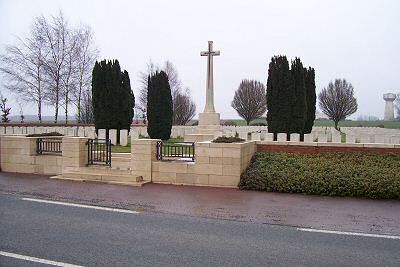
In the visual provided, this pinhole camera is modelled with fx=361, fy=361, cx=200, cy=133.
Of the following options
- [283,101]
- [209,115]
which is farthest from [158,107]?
[283,101]

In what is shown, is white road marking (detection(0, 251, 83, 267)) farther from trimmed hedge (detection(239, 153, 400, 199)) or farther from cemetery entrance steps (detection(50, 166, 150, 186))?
trimmed hedge (detection(239, 153, 400, 199))

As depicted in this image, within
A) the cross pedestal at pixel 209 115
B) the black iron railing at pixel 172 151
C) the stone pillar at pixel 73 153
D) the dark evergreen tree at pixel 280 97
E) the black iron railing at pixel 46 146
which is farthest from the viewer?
the cross pedestal at pixel 209 115

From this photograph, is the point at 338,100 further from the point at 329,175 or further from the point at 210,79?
the point at 329,175

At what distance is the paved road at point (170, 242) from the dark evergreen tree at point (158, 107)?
14.6m

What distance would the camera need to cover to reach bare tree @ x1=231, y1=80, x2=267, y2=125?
57.6 m

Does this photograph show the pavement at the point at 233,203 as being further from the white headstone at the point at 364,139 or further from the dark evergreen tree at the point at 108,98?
the white headstone at the point at 364,139

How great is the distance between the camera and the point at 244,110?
2290 inches

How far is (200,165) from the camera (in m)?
10.7

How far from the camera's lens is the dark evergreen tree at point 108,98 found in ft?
67.9

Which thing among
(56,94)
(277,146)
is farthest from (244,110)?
(277,146)

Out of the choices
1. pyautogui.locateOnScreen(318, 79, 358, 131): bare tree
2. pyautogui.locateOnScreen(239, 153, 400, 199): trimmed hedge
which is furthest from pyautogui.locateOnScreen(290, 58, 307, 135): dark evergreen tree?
pyautogui.locateOnScreen(318, 79, 358, 131): bare tree

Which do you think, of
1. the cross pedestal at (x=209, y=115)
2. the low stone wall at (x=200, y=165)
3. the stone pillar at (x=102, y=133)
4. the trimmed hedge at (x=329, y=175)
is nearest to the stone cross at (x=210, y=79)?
the cross pedestal at (x=209, y=115)

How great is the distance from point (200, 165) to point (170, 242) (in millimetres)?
5290

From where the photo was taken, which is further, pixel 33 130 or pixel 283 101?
pixel 33 130
